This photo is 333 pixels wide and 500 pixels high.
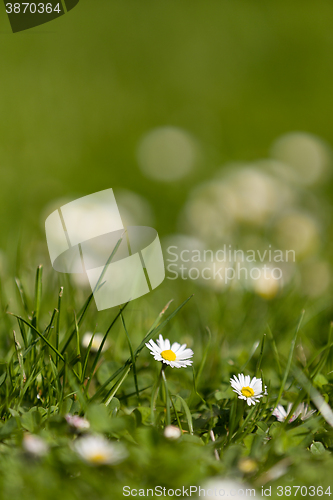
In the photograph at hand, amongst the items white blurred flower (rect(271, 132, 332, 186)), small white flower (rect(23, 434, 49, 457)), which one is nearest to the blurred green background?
white blurred flower (rect(271, 132, 332, 186))

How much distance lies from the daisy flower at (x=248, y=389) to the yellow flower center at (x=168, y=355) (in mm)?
112

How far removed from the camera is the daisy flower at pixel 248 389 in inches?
30.5

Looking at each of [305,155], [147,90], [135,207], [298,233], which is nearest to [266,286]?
[298,233]

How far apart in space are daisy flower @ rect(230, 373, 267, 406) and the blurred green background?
3.09 ft

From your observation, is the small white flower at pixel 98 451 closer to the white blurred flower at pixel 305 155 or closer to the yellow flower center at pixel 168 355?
the yellow flower center at pixel 168 355

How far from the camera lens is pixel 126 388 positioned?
0.94 m

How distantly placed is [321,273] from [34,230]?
4.14 ft

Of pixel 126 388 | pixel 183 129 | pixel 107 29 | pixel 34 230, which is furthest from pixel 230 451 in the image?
pixel 183 129

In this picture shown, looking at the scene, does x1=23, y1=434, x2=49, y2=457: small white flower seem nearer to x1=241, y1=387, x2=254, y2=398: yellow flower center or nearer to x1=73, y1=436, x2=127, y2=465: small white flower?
x1=73, y1=436, x2=127, y2=465: small white flower

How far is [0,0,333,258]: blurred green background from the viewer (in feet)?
5.89

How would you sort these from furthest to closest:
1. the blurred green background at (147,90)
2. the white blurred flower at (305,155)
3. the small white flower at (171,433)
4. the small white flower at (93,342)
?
the white blurred flower at (305,155) < the blurred green background at (147,90) < the small white flower at (93,342) < the small white flower at (171,433)

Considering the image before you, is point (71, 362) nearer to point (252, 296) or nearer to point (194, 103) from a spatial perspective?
point (252, 296)

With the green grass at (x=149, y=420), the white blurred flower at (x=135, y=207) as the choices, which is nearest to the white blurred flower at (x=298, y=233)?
the white blurred flower at (x=135, y=207)

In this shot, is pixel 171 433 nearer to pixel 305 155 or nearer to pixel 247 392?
pixel 247 392
